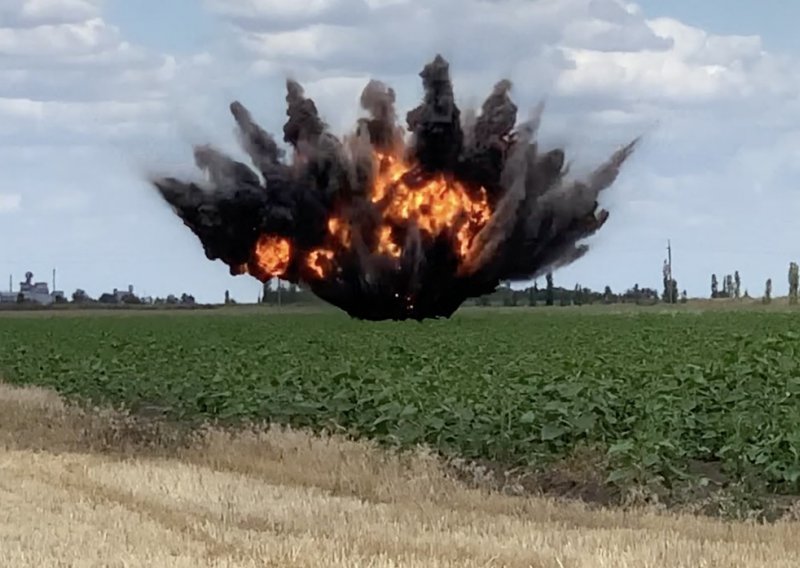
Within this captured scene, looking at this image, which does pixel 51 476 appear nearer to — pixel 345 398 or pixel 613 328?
pixel 345 398

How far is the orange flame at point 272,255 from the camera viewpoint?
61.6 meters

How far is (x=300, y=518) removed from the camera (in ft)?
36.8

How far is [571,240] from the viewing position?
61531mm

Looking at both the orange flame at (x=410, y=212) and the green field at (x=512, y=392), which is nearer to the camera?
the green field at (x=512, y=392)

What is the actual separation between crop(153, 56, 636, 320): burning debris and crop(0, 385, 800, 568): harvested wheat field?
4333 centimetres

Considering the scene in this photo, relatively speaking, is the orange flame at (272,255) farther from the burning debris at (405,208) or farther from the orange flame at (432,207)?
the orange flame at (432,207)

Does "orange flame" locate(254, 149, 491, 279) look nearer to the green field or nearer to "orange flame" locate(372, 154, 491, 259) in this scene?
"orange flame" locate(372, 154, 491, 259)

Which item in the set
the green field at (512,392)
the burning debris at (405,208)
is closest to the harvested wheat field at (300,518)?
the green field at (512,392)

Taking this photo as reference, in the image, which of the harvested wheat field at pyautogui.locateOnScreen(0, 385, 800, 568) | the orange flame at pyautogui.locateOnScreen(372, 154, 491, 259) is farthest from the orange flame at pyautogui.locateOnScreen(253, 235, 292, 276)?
the harvested wheat field at pyautogui.locateOnScreen(0, 385, 800, 568)

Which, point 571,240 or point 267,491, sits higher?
point 571,240

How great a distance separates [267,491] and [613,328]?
2890 cm

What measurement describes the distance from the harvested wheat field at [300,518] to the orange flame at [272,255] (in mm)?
45239

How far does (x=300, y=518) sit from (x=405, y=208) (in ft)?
161

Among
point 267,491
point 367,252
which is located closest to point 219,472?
point 267,491
